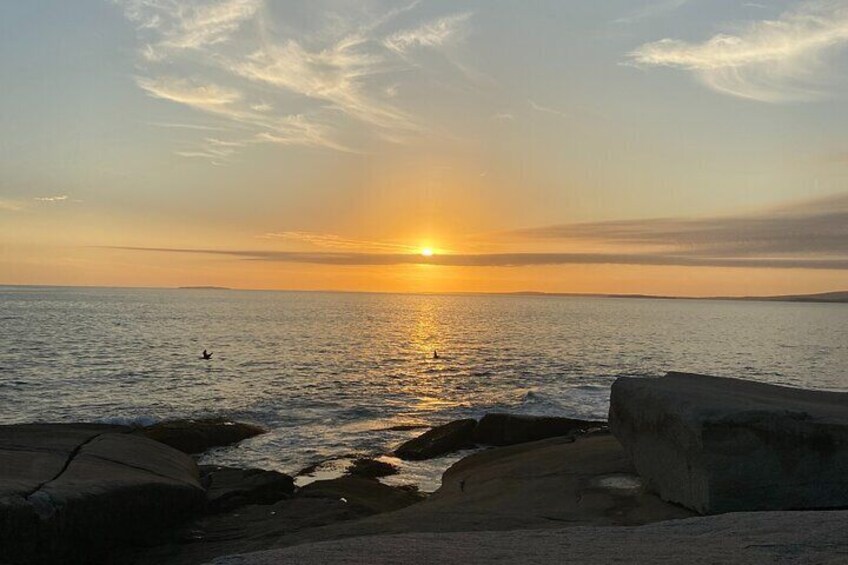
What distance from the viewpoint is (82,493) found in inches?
359

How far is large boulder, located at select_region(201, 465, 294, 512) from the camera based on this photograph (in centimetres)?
1211

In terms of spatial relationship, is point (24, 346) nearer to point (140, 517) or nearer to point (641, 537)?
point (140, 517)

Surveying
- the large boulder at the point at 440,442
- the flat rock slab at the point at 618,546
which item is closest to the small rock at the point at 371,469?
the large boulder at the point at 440,442

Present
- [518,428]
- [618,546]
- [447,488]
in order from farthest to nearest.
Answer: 1. [518,428]
2. [447,488]
3. [618,546]

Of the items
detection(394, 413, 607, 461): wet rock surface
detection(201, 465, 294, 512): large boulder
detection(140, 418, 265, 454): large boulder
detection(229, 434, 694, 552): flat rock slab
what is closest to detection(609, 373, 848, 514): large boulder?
detection(229, 434, 694, 552): flat rock slab

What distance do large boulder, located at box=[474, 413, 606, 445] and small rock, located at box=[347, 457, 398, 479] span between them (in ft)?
11.8

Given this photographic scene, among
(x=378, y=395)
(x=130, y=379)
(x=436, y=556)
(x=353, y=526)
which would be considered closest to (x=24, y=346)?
(x=130, y=379)

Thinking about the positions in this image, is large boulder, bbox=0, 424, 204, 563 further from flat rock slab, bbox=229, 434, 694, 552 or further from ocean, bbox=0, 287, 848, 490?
ocean, bbox=0, 287, 848, 490

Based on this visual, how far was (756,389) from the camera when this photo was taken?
11.6 m

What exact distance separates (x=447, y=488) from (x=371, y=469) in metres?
4.07

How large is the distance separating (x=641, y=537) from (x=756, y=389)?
285 inches

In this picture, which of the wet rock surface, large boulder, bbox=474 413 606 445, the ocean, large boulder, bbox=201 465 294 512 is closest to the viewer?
large boulder, bbox=201 465 294 512

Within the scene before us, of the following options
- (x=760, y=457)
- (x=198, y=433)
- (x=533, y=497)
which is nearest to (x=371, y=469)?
(x=198, y=433)

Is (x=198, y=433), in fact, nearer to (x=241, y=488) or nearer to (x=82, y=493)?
(x=241, y=488)
